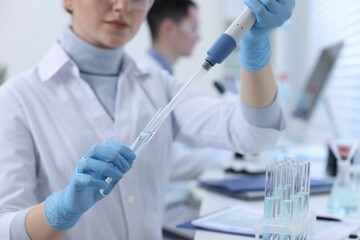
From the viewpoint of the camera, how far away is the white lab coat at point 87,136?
104 cm

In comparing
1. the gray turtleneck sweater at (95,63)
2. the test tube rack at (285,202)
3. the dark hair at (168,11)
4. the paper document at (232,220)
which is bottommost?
the paper document at (232,220)

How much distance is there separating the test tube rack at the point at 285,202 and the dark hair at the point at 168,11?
6.00 feet

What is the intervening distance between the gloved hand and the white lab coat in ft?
0.58

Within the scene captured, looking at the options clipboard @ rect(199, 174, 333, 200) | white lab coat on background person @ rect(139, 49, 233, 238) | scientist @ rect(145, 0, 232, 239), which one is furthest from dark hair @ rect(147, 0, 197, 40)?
clipboard @ rect(199, 174, 333, 200)

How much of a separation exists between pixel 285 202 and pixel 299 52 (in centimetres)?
285

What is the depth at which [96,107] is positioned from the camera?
3.78 ft

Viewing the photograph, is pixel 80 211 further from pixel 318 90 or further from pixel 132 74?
pixel 318 90

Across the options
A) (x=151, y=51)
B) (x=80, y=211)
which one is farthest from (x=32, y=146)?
(x=151, y=51)

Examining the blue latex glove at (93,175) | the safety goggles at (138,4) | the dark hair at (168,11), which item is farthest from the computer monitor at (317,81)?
the blue latex glove at (93,175)

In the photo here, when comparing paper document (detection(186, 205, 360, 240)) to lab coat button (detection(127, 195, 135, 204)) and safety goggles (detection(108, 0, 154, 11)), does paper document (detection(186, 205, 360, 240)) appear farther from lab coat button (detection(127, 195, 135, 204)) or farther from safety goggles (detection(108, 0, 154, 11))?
safety goggles (detection(108, 0, 154, 11))

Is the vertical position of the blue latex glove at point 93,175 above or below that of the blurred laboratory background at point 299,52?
below

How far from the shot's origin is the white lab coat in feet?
3.42

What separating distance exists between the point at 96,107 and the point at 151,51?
131 cm

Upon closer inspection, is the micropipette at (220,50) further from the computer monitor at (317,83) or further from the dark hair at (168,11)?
the dark hair at (168,11)
